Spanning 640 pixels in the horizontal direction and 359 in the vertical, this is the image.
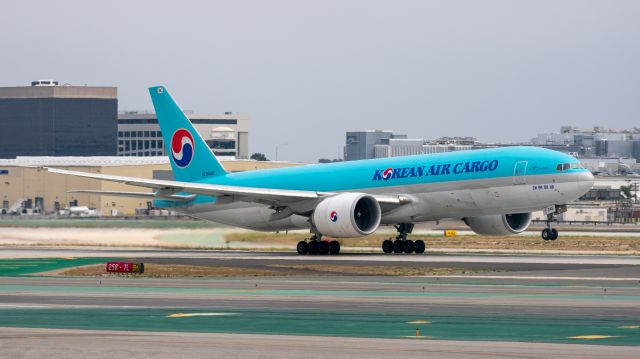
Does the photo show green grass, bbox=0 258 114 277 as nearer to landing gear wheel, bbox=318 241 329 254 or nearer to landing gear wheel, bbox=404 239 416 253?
landing gear wheel, bbox=318 241 329 254

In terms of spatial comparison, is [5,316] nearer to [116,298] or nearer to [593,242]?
[116,298]

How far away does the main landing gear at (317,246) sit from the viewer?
58812 millimetres

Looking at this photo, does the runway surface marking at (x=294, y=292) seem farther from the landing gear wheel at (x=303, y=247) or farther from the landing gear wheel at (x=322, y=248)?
the landing gear wheel at (x=303, y=247)

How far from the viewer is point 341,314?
91.9 ft

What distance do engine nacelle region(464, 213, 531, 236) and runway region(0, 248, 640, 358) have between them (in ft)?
53.3

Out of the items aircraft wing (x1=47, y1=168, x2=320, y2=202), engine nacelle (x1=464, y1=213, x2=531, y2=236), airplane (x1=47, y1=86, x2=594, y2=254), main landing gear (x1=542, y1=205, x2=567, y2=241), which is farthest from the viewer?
engine nacelle (x1=464, y1=213, x2=531, y2=236)

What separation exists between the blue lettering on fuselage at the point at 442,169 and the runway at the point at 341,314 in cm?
1260

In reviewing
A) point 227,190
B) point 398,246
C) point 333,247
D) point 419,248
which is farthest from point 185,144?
point 419,248

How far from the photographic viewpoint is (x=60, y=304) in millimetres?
31188

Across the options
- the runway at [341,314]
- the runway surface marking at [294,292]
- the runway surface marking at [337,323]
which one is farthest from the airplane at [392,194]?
the runway surface marking at [337,323]

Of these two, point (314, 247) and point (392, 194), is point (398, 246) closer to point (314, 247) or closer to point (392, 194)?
point (392, 194)

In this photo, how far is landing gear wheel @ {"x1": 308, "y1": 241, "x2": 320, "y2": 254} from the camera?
193 feet

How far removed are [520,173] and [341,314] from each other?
29.3m

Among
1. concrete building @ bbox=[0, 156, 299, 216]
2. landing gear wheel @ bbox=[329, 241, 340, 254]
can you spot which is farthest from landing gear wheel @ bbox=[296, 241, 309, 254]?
concrete building @ bbox=[0, 156, 299, 216]
